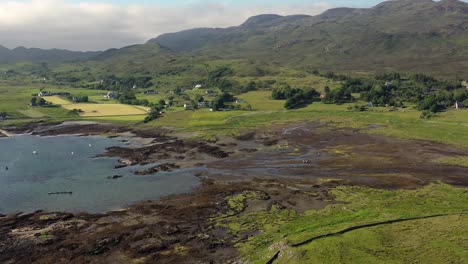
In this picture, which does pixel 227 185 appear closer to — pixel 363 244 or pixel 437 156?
pixel 363 244

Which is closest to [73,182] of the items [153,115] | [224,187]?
[224,187]

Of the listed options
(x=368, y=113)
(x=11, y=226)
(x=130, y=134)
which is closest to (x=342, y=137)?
(x=368, y=113)

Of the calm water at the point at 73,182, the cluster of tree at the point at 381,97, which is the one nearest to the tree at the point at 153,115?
the calm water at the point at 73,182

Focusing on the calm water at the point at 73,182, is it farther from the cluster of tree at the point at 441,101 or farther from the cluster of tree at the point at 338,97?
the cluster of tree at the point at 338,97

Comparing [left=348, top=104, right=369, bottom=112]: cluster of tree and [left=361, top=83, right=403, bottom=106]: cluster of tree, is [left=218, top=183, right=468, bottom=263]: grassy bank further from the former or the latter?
[left=361, top=83, right=403, bottom=106]: cluster of tree

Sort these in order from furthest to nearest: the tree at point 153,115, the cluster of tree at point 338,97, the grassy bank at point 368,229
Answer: the cluster of tree at point 338,97 < the tree at point 153,115 < the grassy bank at point 368,229

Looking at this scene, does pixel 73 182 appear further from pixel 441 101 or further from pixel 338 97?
pixel 441 101

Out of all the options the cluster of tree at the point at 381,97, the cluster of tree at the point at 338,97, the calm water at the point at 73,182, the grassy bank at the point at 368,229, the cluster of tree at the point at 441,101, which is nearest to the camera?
the grassy bank at the point at 368,229

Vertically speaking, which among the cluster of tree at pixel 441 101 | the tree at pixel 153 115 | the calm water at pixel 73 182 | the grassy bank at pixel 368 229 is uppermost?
the cluster of tree at pixel 441 101
